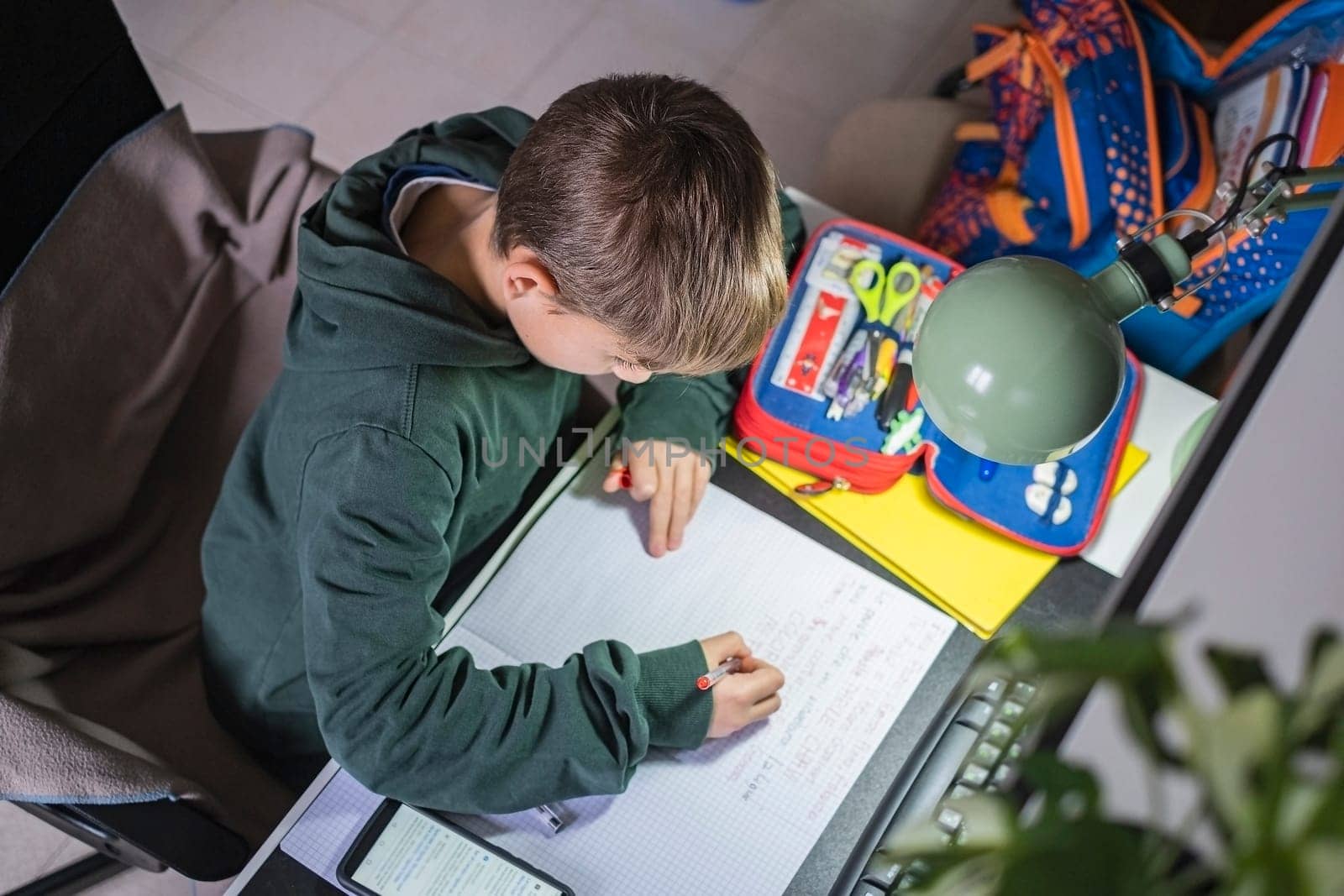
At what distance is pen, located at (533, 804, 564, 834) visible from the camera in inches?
37.8

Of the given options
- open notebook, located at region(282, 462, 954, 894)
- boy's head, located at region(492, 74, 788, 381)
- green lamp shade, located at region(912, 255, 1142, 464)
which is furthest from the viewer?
open notebook, located at region(282, 462, 954, 894)

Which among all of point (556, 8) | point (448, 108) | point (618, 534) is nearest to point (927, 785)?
point (618, 534)

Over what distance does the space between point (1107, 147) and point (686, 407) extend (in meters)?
0.74

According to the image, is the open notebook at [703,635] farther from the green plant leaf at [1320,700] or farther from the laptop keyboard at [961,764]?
the green plant leaf at [1320,700]

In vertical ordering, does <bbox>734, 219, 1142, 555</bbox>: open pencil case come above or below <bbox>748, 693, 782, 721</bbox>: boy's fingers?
above

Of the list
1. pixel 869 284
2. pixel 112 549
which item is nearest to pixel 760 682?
pixel 869 284

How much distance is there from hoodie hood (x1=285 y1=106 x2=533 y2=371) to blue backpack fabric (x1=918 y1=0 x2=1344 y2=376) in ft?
2.73

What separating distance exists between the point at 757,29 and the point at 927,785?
6.53 feet

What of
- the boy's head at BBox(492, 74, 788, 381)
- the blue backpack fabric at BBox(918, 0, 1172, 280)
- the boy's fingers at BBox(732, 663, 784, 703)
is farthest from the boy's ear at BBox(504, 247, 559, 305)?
the blue backpack fabric at BBox(918, 0, 1172, 280)

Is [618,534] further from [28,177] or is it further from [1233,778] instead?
[1233,778]

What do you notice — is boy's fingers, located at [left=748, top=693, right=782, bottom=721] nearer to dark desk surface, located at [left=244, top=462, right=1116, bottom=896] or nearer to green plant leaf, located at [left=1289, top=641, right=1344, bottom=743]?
dark desk surface, located at [left=244, top=462, right=1116, bottom=896]

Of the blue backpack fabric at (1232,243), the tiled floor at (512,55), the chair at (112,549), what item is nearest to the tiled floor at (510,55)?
the tiled floor at (512,55)

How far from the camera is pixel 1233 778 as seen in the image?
0.32 meters

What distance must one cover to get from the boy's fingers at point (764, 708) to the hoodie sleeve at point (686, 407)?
0.28 metres
